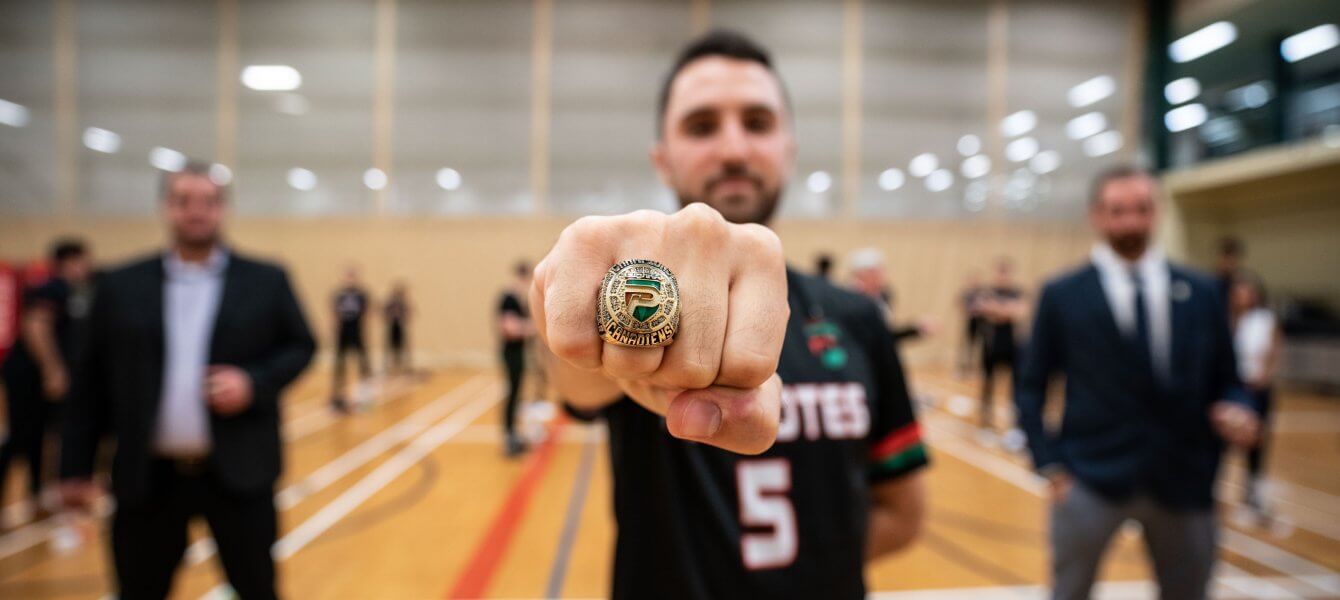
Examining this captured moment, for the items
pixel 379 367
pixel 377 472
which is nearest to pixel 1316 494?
pixel 377 472

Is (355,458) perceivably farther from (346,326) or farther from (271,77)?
(271,77)

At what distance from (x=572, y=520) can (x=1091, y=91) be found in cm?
1765

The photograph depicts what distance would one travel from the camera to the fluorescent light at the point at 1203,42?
14336mm

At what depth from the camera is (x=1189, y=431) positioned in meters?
2.62

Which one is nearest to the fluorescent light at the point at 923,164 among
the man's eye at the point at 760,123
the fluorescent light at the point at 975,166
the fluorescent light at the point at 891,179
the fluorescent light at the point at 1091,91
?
the fluorescent light at the point at 891,179

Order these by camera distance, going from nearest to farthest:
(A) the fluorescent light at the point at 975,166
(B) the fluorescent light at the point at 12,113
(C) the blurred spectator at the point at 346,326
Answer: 1. (C) the blurred spectator at the point at 346,326
2. (B) the fluorescent light at the point at 12,113
3. (A) the fluorescent light at the point at 975,166

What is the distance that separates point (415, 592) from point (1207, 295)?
15.4 ft

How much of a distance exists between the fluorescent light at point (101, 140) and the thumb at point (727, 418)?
65.8 feet

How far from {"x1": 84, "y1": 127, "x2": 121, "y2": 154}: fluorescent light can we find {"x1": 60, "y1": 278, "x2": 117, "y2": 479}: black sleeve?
56.2ft

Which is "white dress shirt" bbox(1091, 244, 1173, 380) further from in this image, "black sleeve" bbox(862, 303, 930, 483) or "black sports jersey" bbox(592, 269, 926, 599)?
"black sports jersey" bbox(592, 269, 926, 599)

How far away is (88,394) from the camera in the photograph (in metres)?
2.61

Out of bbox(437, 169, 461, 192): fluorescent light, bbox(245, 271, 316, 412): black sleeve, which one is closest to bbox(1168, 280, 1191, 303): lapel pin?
bbox(245, 271, 316, 412): black sleeve

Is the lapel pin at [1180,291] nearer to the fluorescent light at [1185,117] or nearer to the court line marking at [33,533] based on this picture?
the court line marking at [33,533]

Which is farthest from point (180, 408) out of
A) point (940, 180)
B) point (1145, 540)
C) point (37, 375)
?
point (940, 180)
